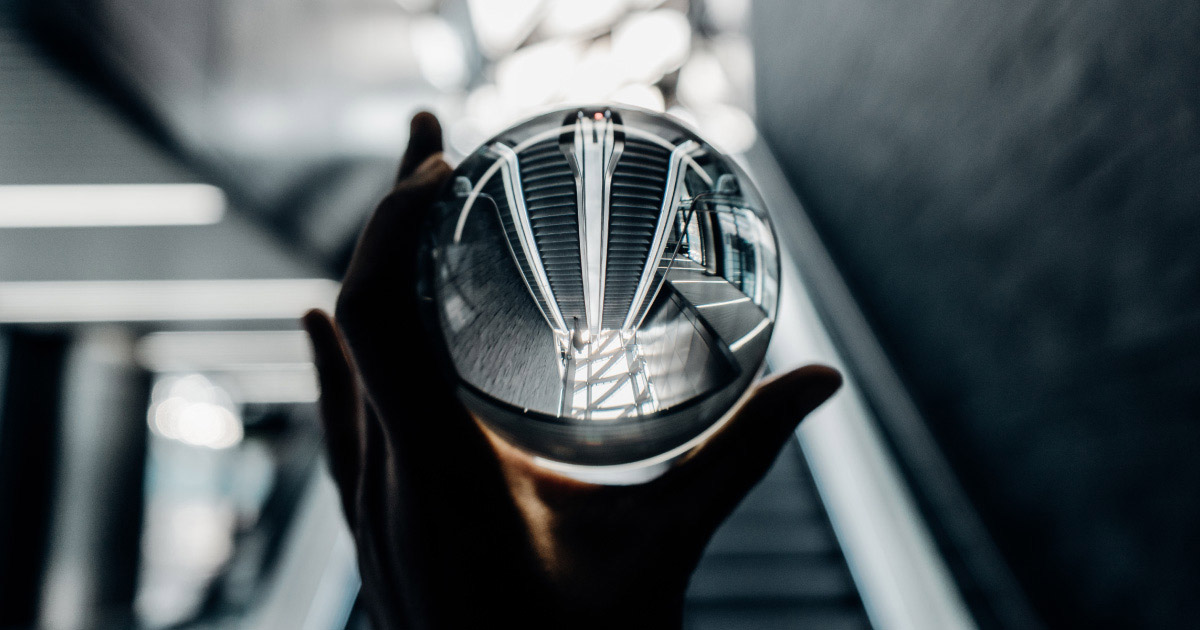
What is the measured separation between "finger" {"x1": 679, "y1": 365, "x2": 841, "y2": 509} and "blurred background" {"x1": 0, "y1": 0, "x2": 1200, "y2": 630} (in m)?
1.09

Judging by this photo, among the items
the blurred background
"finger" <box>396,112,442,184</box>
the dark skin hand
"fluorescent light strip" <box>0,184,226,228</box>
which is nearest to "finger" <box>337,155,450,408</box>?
the dark skin hand

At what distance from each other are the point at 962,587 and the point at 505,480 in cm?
190

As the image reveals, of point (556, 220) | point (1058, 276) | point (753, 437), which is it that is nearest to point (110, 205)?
point (556, 220)

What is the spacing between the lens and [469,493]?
2.92ft

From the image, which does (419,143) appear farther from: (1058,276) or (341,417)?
(1058,276)

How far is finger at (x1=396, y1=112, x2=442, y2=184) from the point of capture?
93 centimetres

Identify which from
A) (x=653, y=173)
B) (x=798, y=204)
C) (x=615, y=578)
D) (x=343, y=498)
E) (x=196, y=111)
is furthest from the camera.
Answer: (x=798, y=204)

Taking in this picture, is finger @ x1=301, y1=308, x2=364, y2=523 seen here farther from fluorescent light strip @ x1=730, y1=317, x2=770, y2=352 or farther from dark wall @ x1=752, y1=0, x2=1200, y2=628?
dark wall @ x1=752, y1=0, x2=1200, y2=628

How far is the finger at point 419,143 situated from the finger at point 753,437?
0.60 meters

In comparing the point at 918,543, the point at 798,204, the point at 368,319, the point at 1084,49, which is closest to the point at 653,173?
the point at 368,319

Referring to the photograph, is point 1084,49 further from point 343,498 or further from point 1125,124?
point 343,498

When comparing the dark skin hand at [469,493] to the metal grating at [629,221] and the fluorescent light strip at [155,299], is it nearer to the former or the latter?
the metal grating at [629,221]

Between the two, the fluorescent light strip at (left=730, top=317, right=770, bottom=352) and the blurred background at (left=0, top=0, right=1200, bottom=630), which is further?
the blurred background at (left=0, top=0, right=1200, bottom=630)

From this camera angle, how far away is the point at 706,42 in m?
11.5
